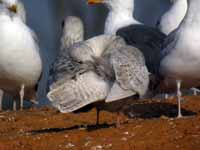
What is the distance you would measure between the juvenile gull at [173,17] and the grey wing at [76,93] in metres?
5.11

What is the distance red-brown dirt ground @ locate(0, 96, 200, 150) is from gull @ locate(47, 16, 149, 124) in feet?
1.14

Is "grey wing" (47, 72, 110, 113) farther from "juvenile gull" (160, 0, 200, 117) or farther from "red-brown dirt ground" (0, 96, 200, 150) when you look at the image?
"juvenile gull" (160, 0, 200, 117)

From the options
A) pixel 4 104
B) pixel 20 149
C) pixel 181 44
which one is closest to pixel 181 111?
pixel 181 44

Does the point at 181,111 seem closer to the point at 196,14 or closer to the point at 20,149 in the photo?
the point at 196,14

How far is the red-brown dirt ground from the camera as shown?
10.3 m

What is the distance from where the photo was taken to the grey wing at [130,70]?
36.7 feet

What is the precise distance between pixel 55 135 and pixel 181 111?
2.70 metres

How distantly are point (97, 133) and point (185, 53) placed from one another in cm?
171

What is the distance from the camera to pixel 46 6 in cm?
2705

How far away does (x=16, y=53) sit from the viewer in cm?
1494

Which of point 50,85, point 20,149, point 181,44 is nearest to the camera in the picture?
point 20,149

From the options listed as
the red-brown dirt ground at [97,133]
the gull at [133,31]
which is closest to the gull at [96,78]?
the red-brown dirt ground at [97,133]

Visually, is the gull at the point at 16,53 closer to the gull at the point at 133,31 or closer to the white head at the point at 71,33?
the white head at the point at 71,33

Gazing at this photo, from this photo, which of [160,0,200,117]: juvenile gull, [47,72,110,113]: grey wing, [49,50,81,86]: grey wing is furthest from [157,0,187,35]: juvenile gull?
[47,72,110,113]: grey wing
